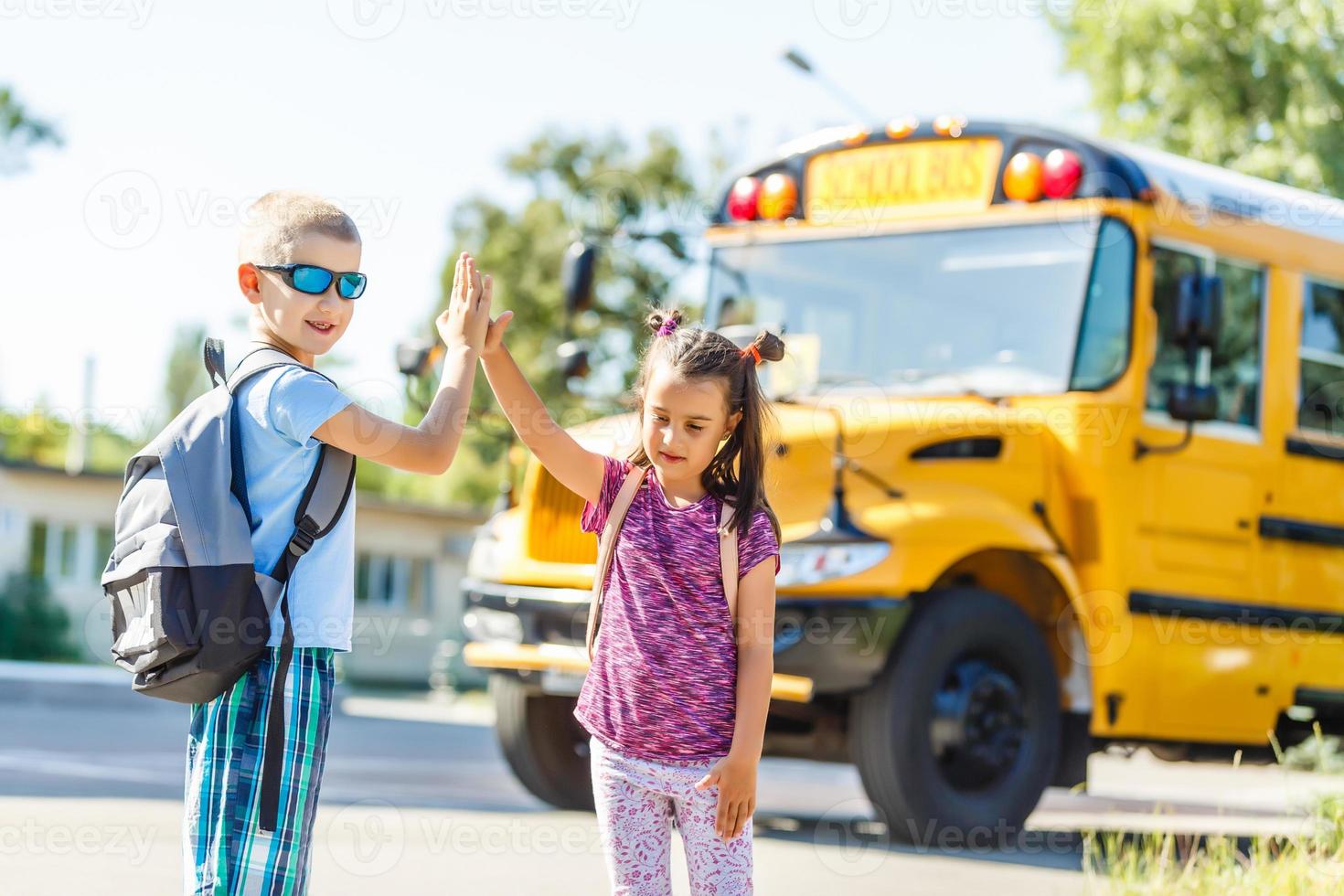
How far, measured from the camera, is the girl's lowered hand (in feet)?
10.9

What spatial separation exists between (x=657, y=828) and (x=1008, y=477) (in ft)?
13.5

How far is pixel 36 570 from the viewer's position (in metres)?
30.5

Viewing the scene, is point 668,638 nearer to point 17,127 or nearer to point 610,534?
point 610,534

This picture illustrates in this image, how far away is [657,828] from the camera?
136 inches

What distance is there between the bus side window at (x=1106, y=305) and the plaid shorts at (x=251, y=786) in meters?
4.85

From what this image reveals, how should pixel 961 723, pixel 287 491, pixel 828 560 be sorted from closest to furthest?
1. pixel 287 491
2. pixel 828 560
3. pixel 961 723

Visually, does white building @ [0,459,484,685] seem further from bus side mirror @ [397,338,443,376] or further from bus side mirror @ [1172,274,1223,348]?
bus side mirror @ [1172,274,1223,348]

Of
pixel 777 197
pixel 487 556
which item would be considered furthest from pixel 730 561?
pixel 777 197

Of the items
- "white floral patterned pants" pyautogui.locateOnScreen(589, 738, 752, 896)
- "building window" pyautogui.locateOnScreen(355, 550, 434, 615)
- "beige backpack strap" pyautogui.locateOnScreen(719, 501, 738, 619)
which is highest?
"beige backpack strap" pyautogui.locateOnScreen(719, 501, 738, 619)

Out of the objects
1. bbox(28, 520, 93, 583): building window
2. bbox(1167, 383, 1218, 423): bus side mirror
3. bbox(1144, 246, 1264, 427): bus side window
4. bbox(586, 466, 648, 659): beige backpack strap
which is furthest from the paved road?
bbox(28, 520, 93, 583): building window

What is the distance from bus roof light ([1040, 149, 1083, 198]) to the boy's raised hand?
15.3ft

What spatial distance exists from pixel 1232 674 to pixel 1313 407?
4.51 feet

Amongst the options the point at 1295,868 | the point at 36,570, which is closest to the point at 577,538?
the point at 1295,868

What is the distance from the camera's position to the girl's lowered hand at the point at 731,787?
10.9 feet
